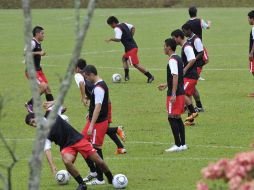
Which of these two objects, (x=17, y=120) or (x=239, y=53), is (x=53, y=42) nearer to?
(x=239, y=53)

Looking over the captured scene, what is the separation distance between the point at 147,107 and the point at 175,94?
20.7 ft

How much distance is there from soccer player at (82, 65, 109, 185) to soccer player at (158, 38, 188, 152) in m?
2.11

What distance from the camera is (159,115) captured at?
20047 mm

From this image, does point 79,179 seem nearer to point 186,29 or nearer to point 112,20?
point 186,29

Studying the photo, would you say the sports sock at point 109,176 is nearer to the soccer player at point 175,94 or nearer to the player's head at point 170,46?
the soccer player at point 175,94

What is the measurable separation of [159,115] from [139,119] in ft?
2.56

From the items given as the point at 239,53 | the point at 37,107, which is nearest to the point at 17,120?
the point at 37,107

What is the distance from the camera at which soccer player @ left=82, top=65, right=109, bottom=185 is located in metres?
13.0

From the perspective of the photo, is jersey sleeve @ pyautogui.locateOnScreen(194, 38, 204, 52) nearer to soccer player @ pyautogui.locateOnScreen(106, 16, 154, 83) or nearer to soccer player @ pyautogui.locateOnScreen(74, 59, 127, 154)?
soccer player @ pyautogui.locateOnScreen(74, 59, 127, 154)

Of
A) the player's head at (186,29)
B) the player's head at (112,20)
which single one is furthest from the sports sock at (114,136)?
the player's head at (112,20)

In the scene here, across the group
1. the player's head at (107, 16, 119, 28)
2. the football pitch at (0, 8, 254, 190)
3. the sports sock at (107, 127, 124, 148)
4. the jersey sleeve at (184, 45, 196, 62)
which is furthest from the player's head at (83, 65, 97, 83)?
the player's head at (107, 16, 119, 28)

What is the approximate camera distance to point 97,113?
12898mm

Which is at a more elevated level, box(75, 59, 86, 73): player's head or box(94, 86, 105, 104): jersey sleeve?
box(75, 59, 86, 73): player's head

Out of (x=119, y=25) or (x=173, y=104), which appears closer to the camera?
(x=173, y=104)
